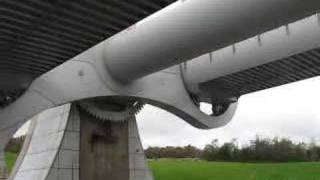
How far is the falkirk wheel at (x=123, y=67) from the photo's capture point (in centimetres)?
1230

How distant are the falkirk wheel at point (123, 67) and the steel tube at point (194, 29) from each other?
0.09 ft

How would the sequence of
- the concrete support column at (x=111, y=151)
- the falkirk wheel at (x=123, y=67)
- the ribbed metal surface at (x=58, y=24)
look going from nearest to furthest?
the ribbed metal surface at (x=58, y=24) → the falkirk wheel at (x=123, y=67) → the concrete support column at (x=111, y=151)

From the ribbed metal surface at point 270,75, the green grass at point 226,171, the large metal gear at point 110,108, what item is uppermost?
the ribbed metal surface at point 270,75

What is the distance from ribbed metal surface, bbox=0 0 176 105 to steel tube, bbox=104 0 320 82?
2208 mm

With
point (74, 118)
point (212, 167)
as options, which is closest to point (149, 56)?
A: point (74, 118)

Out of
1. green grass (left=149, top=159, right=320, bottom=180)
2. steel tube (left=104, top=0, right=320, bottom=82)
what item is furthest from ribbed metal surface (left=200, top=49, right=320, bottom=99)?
green grass (left=149, top=159, right=320, bottom=180)

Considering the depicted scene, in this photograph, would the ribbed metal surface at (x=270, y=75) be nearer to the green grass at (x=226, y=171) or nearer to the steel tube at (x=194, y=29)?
the steel tube at (x=194, y=29)

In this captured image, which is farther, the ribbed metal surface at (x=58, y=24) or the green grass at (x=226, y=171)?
the green grass at (x=226, y=171)

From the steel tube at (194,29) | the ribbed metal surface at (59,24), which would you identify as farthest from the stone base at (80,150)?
the ribbed metal surface at (59,24)

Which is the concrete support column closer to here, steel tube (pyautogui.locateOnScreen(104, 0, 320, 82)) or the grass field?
steel tube (pyautogui.locateOnScreen(104, 0, 320, 82))

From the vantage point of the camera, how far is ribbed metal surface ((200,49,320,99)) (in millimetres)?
18281

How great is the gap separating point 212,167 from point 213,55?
25004mm

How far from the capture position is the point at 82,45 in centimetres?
1343

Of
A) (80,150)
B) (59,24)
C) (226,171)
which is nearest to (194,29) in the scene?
(59,24)
